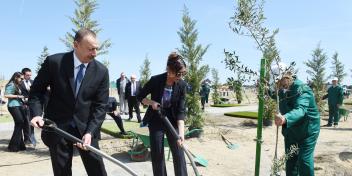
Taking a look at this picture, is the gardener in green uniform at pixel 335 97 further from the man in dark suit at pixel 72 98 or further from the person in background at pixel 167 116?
the man in dark suit at pixel 72 98

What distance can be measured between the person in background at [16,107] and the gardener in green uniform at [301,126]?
19.9 ft

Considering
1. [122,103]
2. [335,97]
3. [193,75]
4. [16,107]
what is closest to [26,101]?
[16,107]

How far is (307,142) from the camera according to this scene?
5.00 metres

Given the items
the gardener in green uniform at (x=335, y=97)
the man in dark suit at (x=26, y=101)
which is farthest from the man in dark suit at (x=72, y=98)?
the gardener in green uniform at (x=335, y=97)

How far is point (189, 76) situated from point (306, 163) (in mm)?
6587

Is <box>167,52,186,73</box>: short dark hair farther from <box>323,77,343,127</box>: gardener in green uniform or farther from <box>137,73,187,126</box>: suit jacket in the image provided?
<box>323,77,343,127</box>: gardener in green uniform

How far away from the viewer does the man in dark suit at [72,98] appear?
11.8 ft

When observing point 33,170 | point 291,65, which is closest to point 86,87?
point 291,65

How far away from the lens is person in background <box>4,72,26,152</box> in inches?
351

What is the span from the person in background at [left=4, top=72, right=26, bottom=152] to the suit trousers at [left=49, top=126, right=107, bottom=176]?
18.8 ft

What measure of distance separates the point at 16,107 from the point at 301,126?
20.6 ft

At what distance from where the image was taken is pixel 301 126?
197 inches

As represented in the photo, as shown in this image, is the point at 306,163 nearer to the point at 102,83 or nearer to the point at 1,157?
the point at 102,83

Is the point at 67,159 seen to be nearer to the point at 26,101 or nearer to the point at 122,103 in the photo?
the point at 26,101
